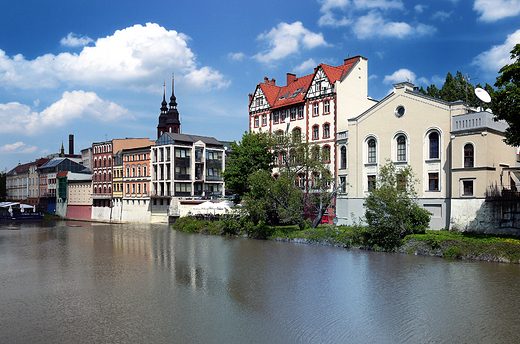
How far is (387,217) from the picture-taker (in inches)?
1296

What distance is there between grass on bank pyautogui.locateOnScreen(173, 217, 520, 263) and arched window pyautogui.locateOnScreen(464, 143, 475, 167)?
5.77m

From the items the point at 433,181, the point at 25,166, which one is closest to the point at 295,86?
the point at 433,181

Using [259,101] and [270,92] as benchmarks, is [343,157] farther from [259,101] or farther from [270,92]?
[259,101]

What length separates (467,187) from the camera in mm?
35875

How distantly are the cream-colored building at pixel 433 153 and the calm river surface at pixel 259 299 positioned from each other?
Result: 888 cm

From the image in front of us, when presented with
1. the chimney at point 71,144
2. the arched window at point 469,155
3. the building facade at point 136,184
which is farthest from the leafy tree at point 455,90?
the chimney at point 71,144

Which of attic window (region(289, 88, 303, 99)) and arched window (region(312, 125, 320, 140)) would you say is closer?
arched window (region(312, 125, 320, 140))

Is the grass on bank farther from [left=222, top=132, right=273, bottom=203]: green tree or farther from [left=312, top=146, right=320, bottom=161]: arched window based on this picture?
[left=312, top=146, right=320, bottom=161]: arched window

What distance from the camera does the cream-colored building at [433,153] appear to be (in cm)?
3497

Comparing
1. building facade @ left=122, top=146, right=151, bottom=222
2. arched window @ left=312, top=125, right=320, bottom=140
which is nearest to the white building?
building facade @ left=122, top=146, right=151, bottom=222

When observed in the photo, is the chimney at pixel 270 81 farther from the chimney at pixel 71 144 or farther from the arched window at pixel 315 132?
the chimney at pixel 71 144

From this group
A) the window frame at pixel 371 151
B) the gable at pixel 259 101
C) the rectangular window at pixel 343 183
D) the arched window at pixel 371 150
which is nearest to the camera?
the window frame at pixel 371 151

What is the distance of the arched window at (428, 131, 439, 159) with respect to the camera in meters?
39.0

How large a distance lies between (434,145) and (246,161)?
21567mm
